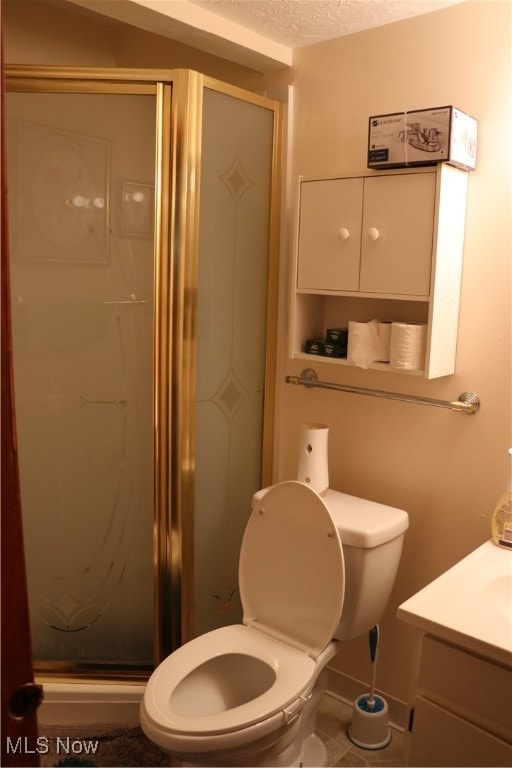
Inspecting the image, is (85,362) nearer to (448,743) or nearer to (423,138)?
(423,138)

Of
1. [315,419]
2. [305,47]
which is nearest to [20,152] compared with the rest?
[305,47]

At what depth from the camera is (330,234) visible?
1901mm

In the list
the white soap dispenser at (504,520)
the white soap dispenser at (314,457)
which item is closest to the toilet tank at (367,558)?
the white soap dispenser at (314,457)

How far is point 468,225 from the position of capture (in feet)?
5.84

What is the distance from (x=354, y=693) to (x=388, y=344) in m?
1.22

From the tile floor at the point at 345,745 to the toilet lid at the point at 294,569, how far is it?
454 millimetres

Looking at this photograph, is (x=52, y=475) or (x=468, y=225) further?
(x=52, y=475)

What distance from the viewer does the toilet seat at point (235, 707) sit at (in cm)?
150

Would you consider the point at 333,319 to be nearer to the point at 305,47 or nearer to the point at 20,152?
the point at 305,47

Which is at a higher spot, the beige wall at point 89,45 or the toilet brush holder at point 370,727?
the beige wall at point 89,45

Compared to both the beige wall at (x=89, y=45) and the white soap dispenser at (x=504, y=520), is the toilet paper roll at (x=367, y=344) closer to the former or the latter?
the white soap dispenser at (x=504, y=520)

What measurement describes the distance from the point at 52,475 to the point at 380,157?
1.40 metres

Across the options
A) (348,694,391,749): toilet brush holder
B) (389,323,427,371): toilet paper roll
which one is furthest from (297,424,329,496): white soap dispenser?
(348,694,391,749): toilet brush holder

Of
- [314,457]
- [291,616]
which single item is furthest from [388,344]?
[291,616]
